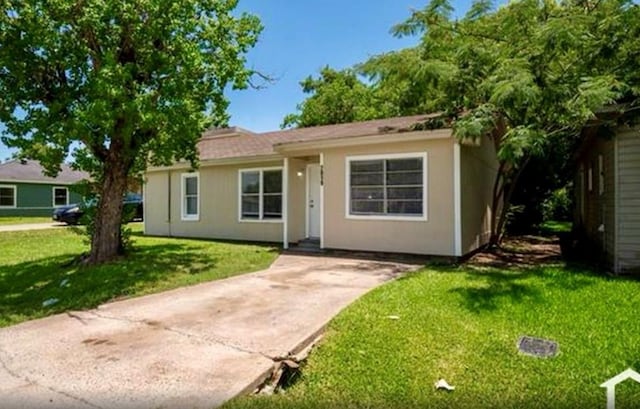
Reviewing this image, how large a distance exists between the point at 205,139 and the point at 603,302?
17.9 meters

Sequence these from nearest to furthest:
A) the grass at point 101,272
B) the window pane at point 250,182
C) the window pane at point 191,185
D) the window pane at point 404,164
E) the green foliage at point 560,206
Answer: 1. the grass at point 101,272
2. the window pane at point 404,164
3. the window pane at point 250,182
4. the window pane at point 191,185
5. the green foliage at point 560,206

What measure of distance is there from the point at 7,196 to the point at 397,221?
2772 centimetres

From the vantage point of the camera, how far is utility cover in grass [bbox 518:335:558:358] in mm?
4439

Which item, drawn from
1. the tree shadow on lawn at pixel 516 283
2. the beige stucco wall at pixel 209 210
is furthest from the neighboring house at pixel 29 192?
the tree shadow on lawn at pixel 516 283

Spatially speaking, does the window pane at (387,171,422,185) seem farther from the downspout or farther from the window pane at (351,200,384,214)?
the downspout

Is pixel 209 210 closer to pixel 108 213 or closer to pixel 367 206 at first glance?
pixel 108 213

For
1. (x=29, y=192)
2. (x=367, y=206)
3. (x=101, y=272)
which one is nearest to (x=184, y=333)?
(x=101, y=272)

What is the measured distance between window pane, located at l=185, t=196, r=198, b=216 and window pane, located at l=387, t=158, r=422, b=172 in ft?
26.6

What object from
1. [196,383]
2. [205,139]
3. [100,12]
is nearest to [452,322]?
[196,383]

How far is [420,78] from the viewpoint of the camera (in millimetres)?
10219

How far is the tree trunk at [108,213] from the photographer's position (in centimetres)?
962

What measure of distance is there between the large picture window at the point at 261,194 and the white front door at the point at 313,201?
1.15m

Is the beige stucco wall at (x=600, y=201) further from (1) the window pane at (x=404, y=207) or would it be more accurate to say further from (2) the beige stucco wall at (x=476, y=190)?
(1) the window pane at (x=404, y=207)

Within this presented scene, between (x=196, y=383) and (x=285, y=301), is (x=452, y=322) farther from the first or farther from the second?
(x=196, y=383)
